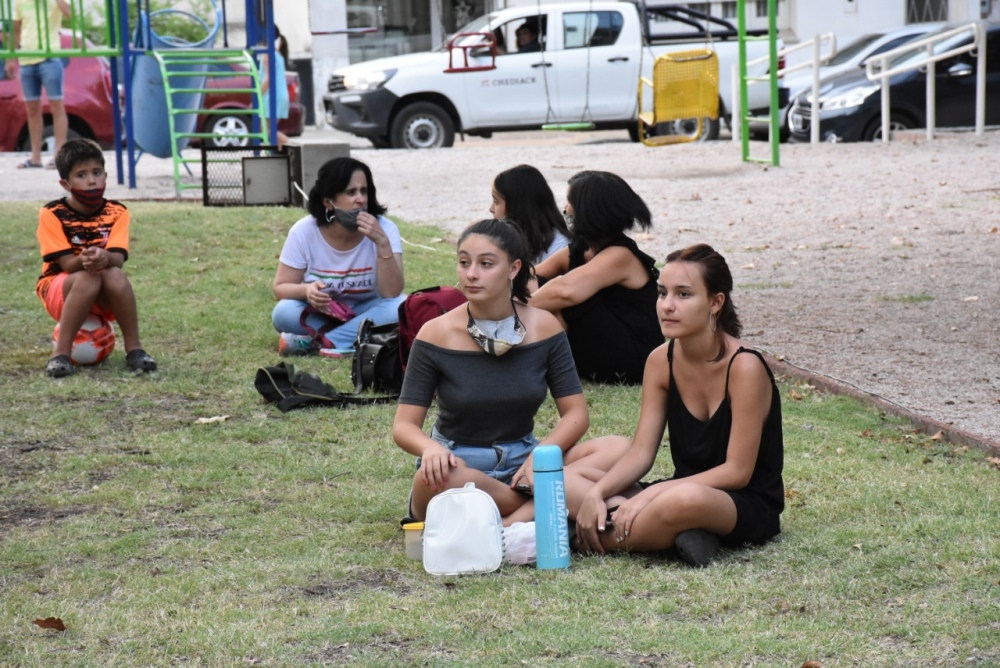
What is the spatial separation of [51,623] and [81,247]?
3.51m

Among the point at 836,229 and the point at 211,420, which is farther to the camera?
the point at 836,229

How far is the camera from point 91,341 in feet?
22.9

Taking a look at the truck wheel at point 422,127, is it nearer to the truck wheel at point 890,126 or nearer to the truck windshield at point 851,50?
the truck wheel at point 890,126

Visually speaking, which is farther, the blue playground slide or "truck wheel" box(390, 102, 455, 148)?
"truck wheel" box(390, 102, 455, 148)

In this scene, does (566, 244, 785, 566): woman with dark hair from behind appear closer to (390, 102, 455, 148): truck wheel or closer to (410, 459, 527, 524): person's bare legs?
(410, 459, 527, 524): person's bare legs

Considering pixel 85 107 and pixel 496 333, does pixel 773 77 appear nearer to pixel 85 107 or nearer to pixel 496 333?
pixel 85 107

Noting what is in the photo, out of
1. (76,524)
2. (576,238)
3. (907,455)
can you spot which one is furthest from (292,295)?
(907,455)

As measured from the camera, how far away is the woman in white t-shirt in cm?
704

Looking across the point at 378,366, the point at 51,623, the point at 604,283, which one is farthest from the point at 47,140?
the point at 51,623

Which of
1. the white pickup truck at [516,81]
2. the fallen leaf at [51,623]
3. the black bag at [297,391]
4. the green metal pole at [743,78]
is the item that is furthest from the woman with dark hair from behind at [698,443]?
the white pickup truck at [516,81]

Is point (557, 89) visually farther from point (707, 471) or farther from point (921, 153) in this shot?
point (707, 471)

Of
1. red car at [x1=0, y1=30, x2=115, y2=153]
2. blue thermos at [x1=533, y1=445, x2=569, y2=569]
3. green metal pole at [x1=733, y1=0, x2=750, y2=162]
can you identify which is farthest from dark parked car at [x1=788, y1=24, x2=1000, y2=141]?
blue thermos at [x1=533, y1=445, x2=569, y2=569]

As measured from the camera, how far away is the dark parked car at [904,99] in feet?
59.1

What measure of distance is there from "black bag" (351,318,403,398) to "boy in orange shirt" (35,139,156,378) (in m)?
1.29
